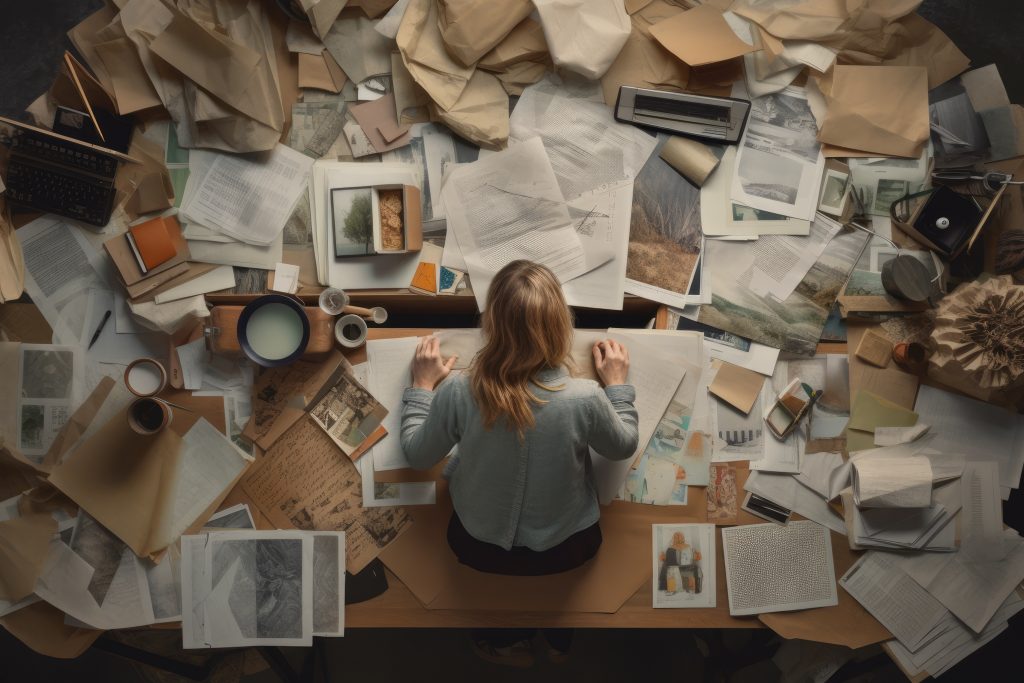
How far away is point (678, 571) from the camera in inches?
55.6

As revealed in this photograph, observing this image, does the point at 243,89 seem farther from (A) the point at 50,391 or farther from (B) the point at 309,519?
(B) the point at 309,519

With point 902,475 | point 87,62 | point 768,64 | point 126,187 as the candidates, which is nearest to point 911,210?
point 768,64

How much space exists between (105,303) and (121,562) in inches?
21.6

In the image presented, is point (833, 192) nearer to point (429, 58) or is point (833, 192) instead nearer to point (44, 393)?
point (429, 58)

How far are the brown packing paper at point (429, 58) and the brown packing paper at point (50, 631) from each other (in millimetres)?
1332

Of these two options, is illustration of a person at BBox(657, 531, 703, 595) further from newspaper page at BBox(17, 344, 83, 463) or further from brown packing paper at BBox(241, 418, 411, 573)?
newspaper page at BBox(17, 344, 83, 463)

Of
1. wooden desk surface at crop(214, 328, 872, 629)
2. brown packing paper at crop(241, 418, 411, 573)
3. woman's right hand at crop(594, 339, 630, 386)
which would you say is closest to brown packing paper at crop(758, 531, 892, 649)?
wooden desk surface at crop(214, 328, 872, 629)

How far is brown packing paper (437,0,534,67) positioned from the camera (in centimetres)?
148

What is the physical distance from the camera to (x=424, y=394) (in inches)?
54.4

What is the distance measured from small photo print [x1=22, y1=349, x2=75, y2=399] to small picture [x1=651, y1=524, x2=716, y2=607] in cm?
128

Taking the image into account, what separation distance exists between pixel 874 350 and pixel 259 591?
139 centimetres

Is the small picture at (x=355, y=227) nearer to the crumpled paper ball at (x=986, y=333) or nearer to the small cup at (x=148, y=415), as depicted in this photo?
the small cup at (x=148, y=415)

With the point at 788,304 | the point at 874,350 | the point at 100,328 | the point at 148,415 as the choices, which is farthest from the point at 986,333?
the point at 100,328

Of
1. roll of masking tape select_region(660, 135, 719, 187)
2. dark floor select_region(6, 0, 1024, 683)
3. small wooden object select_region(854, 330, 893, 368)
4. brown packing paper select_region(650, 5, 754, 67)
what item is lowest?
dark floor select_region(6, 0, 1024, 683)
